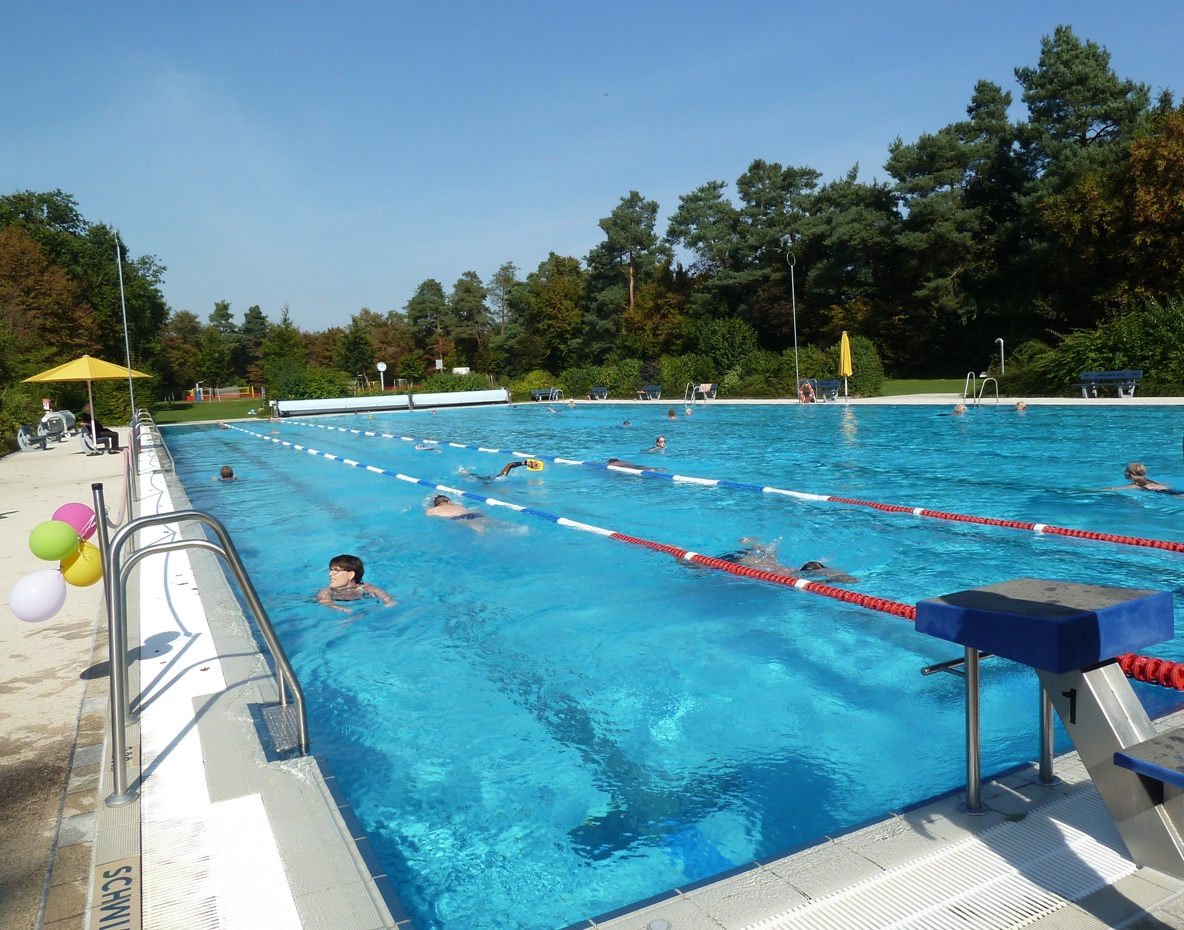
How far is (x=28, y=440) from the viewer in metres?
20.0

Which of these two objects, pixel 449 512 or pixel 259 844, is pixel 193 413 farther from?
pixel 259 844

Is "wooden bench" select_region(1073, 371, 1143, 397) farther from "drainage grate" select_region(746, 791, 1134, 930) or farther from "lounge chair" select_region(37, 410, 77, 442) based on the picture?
"lounge chair" select_region(37, 410, 77, 442)

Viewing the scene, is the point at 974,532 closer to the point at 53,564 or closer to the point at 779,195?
the point at 53,564

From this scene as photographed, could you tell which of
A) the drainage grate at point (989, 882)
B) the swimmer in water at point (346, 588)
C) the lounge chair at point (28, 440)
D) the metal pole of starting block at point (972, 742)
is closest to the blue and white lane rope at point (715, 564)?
the metal pole of starting block at point (972, 742)

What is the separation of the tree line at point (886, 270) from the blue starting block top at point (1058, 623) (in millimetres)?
20008

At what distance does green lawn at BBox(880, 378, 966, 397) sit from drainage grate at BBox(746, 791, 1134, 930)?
26.4 metres

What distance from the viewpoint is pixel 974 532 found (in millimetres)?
8445

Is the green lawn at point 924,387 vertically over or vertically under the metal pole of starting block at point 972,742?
over

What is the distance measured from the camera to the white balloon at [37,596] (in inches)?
151

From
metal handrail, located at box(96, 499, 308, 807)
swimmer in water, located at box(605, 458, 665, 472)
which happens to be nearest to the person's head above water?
metal handrail, located at box(96, 499, 308, 807)

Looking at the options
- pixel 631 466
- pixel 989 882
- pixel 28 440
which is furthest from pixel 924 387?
pixel 989 882

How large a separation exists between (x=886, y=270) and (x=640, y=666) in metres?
35.8

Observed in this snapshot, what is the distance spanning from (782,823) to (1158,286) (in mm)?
28392

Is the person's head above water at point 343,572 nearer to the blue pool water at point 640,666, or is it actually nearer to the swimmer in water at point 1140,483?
the blue pool water at point 640,666
